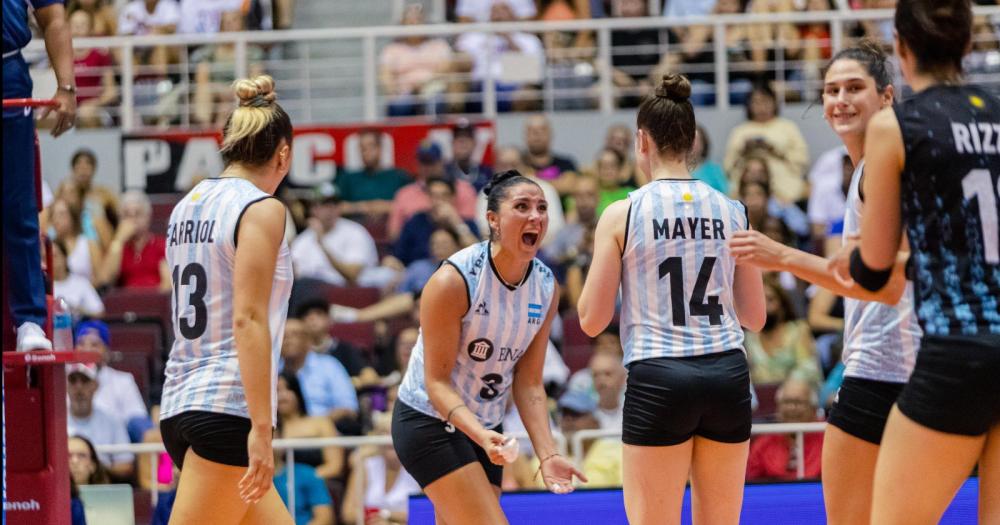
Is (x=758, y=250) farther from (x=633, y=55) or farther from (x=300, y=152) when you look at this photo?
(x=633, y=55)

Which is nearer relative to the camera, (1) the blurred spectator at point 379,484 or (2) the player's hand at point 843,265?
(2) the player's hand at point 843,265

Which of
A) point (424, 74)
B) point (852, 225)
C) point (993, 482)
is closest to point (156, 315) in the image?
point (424, 74)

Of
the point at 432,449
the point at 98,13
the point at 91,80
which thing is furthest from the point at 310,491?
the point at 98,13

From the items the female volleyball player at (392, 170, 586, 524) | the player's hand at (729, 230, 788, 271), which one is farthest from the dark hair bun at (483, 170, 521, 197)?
the player's hand at (729, 230, 788, 271)

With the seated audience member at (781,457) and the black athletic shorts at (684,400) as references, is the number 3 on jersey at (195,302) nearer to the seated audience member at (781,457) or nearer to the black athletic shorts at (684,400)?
the black athletic shorts at (684,400)

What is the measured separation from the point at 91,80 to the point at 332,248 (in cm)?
375

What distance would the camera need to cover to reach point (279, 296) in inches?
179

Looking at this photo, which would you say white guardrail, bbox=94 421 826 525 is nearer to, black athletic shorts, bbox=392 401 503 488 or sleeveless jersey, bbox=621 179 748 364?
black athletic shorts, bbox=392 401 503 488

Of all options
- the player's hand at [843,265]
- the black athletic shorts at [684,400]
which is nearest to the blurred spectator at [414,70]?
the black athletic shorts at [684,400]

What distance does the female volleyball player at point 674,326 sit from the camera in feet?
15.6

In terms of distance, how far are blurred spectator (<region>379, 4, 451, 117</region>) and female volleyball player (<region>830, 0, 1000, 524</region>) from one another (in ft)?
32.6

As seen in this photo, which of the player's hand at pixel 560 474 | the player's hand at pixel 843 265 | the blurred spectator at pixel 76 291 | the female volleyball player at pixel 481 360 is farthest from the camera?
the blurred spectator at pixel 76 291

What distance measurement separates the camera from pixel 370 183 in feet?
41.8

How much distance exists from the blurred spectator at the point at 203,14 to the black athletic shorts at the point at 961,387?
447 inches
